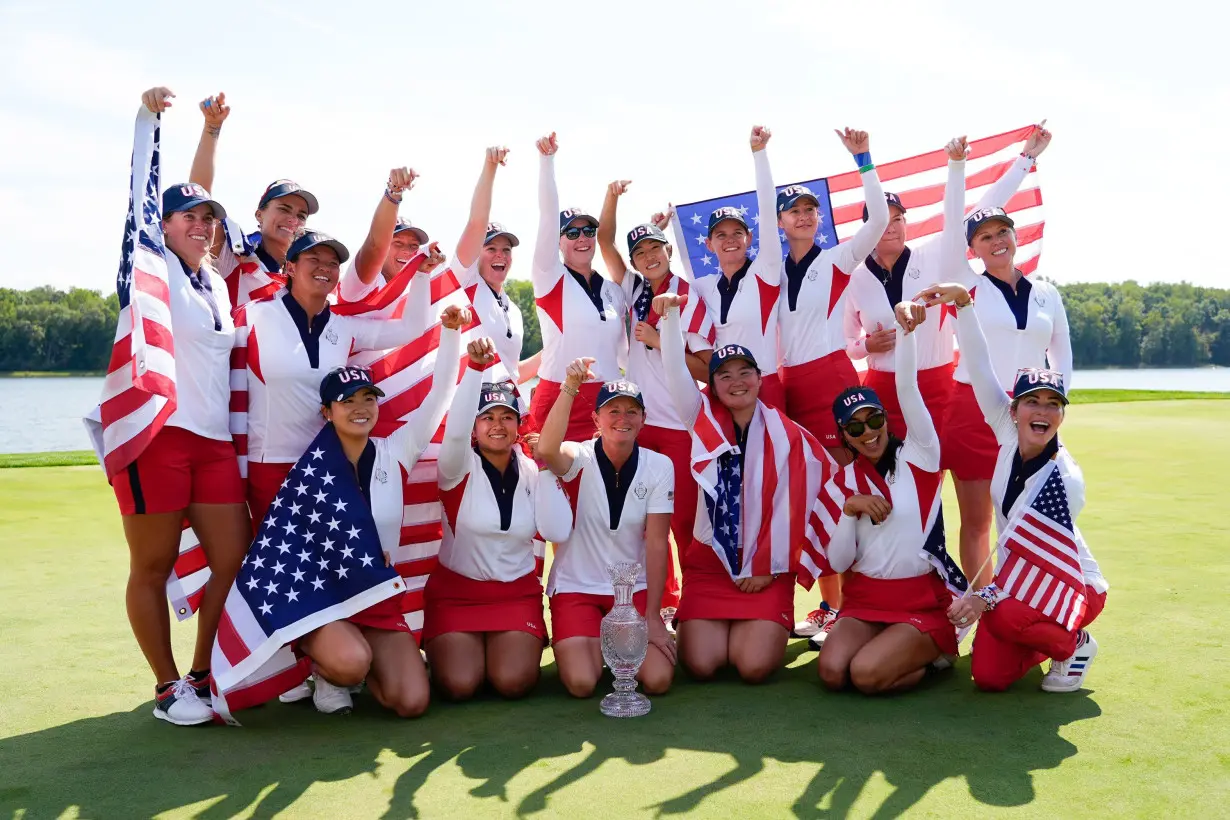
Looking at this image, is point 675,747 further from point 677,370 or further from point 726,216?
point 726,216

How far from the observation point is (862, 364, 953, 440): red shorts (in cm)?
592

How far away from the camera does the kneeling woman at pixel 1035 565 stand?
15.2 feet

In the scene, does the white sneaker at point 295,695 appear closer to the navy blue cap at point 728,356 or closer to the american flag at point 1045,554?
the navy blue cap at point 728,356

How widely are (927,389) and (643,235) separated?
6.25ft

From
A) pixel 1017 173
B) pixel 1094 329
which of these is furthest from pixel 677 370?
pixel 1094 329

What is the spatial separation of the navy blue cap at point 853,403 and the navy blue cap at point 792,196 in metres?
1.37

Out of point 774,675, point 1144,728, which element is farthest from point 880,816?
point 774,675

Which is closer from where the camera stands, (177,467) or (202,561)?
(177,467)

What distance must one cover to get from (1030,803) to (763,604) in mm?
2018

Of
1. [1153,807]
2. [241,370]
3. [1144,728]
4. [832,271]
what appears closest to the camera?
[1153,807]

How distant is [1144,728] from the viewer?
4.09m

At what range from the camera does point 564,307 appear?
597cm

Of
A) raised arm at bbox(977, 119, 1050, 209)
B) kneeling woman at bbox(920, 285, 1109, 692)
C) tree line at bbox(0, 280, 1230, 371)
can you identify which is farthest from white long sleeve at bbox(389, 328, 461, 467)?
tree line at bbox(0, 280, 1230, 371)

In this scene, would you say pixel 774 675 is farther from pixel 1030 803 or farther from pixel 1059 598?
pixel 1030 803
